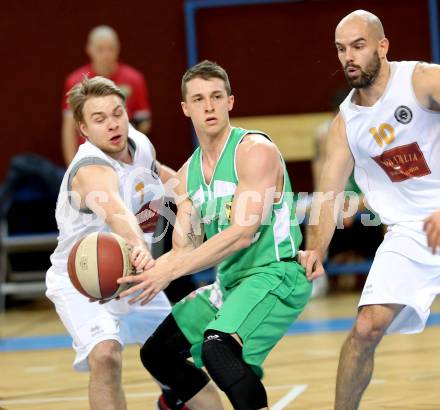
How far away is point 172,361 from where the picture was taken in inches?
179

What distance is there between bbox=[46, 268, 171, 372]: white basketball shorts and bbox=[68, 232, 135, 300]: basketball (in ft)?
1.01

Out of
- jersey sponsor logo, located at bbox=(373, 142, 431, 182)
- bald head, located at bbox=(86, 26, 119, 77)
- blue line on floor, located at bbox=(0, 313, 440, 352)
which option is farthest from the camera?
bald head, located at bbox=(86, 26, 119, 77)

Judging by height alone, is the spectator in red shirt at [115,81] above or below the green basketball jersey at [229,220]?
above

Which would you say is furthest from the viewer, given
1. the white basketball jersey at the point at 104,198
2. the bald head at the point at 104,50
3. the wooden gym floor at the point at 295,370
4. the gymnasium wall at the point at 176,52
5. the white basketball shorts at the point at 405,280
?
the gymnasium wall at the point at 176,52

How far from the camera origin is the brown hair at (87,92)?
4.82m

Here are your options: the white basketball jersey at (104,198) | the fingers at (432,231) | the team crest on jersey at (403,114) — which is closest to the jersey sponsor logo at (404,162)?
the team crest on jersey at (403,114)

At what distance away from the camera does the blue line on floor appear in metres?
7.84

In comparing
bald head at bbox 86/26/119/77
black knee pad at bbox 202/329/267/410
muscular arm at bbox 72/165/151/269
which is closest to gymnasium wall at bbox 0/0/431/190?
bald head at bbox 86/26/119/77

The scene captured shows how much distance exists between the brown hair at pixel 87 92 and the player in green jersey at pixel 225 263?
475mm

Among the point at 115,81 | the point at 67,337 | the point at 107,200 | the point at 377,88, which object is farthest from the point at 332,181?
the point at 115,81

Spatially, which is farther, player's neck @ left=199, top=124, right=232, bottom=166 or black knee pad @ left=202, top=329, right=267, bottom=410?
player's neck @ left=199, top=124, right=232, bottom=166

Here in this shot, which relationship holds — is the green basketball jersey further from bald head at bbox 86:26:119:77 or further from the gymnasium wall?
the gymnasium wall

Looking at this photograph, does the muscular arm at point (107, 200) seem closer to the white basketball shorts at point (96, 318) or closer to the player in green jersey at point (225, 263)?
the player in green jersey at point (225, 263)

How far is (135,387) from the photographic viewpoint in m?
6.03
